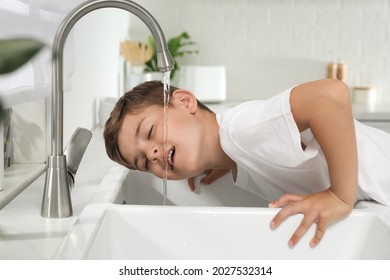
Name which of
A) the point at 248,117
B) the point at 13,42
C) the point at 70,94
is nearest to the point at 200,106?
the point at 248,117

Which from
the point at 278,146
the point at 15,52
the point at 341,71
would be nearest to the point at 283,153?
the point at 278,146

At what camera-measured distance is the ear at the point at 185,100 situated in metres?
1.33

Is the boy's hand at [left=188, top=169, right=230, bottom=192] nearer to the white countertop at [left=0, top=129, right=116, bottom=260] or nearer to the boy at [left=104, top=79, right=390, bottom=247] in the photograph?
the boy at [left=104, top=79, right=390, bottom=247]

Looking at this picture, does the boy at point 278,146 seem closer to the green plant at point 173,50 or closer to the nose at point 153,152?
the nose at point 153,152

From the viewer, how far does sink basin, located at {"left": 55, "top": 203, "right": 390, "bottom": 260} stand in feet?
3.13

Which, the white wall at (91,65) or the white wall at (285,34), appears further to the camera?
the white wall at (285,34)

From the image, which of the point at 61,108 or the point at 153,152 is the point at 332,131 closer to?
the point at 153,152

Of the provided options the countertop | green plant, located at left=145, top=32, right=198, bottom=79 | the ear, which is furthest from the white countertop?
green plant, located at left=145, top=32, right=198, bottom=79

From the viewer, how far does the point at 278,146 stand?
3.79 ft

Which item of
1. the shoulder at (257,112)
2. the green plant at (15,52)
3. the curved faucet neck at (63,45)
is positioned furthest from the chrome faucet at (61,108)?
the green plant at (15,52)

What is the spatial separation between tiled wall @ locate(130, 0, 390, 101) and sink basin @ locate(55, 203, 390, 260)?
235cm

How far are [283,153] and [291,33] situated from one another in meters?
2.21

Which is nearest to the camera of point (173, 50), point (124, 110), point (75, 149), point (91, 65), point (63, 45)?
point (63, 45)

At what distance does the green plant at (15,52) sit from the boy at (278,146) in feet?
2.51
